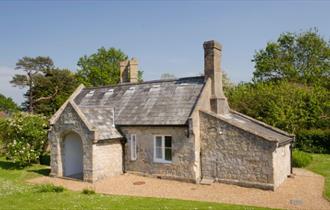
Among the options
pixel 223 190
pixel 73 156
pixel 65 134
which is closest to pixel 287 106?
pixel 223 190

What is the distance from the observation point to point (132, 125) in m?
19.5

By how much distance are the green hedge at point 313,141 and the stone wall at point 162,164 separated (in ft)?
58.5

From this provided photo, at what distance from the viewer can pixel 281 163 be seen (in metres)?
16.9

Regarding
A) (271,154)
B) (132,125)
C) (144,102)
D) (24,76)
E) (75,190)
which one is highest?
(24,76)

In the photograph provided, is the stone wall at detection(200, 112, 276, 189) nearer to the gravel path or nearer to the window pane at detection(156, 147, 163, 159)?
the gravel path

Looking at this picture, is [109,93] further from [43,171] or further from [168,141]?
[168,141]

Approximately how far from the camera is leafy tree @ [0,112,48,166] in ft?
74.7

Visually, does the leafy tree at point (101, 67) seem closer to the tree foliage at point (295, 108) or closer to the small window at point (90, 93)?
the tree foliage at point (295, 108)

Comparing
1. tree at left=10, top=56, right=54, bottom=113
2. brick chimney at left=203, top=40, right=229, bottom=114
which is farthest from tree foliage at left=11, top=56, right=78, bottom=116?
brick chimney at left=203, top=40, right=229, bottom=114

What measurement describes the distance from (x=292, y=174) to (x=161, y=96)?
10064 mm

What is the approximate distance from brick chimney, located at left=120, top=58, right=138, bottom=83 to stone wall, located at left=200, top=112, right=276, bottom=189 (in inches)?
433

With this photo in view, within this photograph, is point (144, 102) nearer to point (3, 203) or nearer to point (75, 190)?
point (75, 190)

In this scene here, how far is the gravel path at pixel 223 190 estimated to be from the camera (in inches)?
521

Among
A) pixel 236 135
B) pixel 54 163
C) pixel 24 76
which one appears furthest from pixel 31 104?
pixel 236 135
